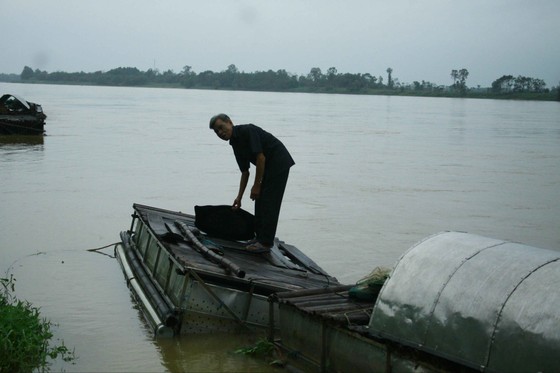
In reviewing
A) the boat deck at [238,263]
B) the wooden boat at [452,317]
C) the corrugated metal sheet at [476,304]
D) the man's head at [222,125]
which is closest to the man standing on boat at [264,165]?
the man's head at [222,125]

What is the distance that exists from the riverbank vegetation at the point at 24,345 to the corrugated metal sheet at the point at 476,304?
3.06 m

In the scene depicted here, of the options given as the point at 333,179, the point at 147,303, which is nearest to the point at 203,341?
the point at 147,303

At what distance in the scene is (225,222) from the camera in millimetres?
→ 9094

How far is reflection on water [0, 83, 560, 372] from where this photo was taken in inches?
319

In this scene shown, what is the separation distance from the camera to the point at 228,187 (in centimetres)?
1997

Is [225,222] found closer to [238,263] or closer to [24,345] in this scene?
[238,263]

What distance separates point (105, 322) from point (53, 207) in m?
8.04

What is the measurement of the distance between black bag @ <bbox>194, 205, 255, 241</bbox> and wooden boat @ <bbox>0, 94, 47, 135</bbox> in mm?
23999

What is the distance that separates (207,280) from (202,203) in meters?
9.93

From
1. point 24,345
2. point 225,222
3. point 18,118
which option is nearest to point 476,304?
point 24,345

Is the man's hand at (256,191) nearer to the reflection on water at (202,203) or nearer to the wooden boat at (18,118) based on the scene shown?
the reflection on water at (202,203)

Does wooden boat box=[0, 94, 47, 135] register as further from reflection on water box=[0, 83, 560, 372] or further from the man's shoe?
the man's shoe

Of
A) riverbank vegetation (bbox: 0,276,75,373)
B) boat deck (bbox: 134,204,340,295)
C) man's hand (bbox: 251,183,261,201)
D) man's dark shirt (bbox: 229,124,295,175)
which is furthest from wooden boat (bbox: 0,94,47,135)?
riverbank vegetation (bbox: 0,276,75,373)

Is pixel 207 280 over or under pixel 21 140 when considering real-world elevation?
over
